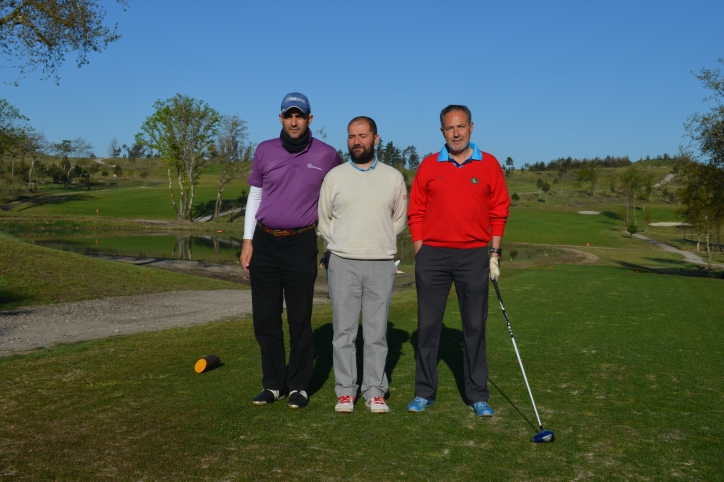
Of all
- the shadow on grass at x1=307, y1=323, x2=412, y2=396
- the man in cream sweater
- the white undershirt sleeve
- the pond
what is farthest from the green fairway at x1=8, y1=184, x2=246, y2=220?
the man in cream sweater

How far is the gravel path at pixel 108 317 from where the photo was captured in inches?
421

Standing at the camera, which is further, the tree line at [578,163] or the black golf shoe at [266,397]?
the tree line at [578,163]

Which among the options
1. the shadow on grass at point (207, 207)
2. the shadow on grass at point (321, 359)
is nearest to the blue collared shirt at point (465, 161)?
the shadow on grass at point (321, 359)

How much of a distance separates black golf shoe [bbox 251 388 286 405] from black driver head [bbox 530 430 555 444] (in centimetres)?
230

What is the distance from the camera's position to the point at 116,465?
415 centimetres

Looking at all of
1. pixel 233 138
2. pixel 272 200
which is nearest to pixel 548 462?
pixel 272 200

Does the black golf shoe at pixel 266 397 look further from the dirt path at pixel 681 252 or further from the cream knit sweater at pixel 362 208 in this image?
the dirt path at pixel 681 252

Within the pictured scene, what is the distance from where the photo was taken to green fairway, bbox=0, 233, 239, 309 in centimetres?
1588

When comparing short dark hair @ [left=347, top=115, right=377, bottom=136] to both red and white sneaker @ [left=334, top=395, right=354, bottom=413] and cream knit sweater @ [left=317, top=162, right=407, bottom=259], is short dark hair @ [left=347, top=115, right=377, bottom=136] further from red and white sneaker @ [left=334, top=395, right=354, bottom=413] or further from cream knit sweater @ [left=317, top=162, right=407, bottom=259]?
red and white sneaker @ [left=334, top=395, right=354, bottom=413]

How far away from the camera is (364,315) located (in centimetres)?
578

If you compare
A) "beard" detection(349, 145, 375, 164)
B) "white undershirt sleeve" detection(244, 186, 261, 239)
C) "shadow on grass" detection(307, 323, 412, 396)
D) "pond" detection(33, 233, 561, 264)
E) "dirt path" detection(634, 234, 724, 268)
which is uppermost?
"beard" detection(349, 145, 375, 164)

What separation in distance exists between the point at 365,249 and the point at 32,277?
569 inches

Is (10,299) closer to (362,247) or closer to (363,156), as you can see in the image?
(362,247)

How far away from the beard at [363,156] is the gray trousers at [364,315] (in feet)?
2.79
